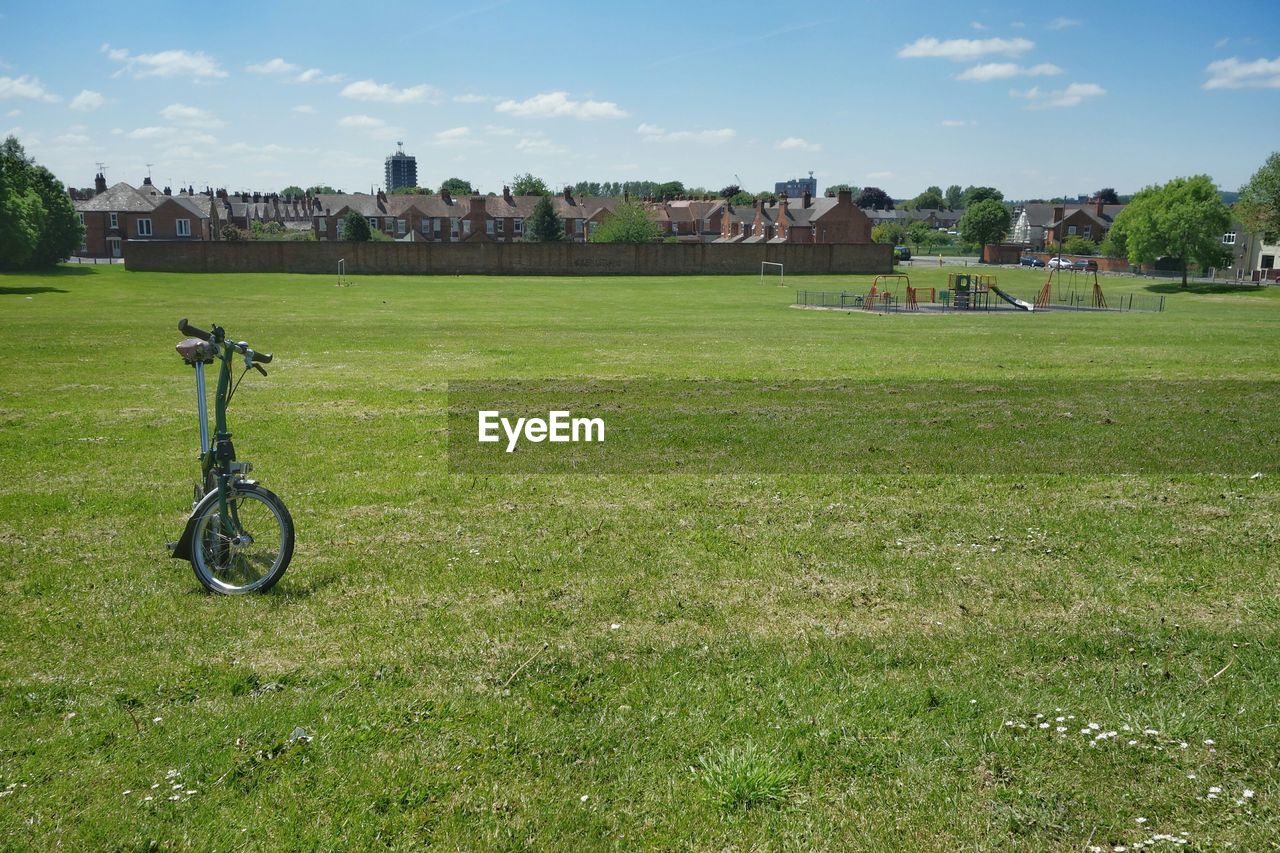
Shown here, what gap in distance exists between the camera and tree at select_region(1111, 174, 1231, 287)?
85.1 metres

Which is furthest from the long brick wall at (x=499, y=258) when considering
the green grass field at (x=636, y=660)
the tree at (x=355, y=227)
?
the green grass field at (x=636, y=660)

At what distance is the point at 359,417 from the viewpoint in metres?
15.1

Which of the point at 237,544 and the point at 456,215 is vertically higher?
the point at 456,215

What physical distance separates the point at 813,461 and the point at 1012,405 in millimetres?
5760

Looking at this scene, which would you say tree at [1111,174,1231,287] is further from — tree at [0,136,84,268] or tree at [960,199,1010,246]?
tree at [0,136,84,268]

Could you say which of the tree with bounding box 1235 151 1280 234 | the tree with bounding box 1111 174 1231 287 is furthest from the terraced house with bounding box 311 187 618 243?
the tree with bounding box 1235 151 1280 234

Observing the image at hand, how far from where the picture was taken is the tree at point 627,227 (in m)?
111

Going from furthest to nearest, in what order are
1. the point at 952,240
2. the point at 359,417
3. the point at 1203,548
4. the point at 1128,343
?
the point at 952,240, the point at 1128,343, the point at 359,417, the point at 1203,548

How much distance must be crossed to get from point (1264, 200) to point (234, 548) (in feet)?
312

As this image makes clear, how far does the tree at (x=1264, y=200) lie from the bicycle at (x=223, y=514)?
9275cm

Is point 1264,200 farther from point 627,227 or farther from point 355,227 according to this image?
point 355,227

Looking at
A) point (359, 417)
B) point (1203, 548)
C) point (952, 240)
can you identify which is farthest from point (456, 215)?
point (1203, 548)

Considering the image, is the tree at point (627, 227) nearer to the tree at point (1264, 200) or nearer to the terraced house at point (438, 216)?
the terraced house at point (438, 216)

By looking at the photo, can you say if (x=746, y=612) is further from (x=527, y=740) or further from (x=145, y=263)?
(x=145, y=263)
